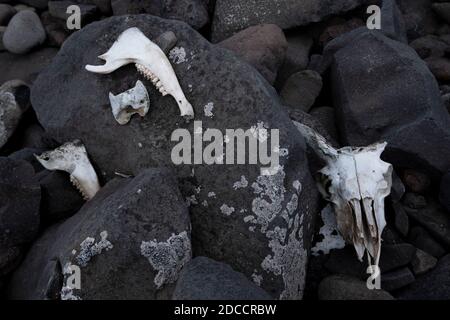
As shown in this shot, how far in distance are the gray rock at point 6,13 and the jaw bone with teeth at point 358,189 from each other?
2.94m

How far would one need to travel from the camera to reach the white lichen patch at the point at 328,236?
123 inches

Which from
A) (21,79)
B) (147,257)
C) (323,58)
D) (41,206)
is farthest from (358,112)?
(21,79)

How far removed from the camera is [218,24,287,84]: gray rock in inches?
142

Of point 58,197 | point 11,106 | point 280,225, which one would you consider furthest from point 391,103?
point 11,106

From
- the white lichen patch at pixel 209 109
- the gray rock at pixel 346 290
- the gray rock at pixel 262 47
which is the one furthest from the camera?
the gray rock at pixel 262 47

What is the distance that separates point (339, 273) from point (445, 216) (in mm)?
819

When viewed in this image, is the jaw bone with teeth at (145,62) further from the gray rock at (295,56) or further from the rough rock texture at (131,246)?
the gray rock at (295,56)

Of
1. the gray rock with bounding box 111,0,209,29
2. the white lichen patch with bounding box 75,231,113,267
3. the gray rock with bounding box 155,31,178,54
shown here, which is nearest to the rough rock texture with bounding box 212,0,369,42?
A: the gray rock with bounding box 111,0,209,29

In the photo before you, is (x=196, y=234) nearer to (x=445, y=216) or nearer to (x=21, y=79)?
(x=445, y=216)

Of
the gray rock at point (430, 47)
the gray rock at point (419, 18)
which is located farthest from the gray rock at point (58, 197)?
the gray rock at point (419, 18)

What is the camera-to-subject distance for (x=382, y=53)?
360cm

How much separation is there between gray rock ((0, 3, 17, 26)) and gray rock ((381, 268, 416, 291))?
3.63 metres

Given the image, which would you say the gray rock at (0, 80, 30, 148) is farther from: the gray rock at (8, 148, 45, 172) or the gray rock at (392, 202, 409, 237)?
the gray rock at (392, 202, 409, 237)

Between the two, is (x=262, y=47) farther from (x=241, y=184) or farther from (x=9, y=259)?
(x=9, y=259)
